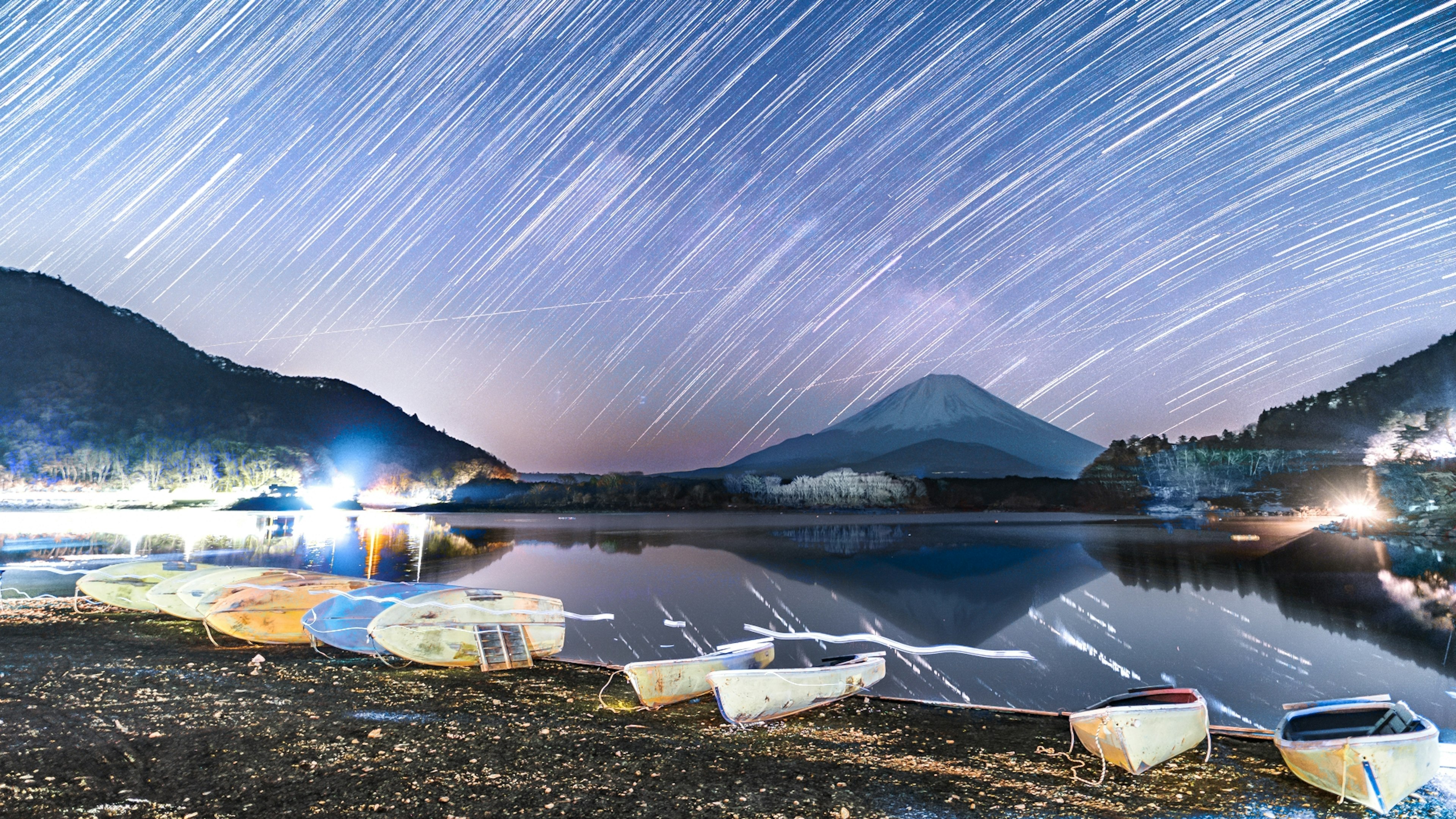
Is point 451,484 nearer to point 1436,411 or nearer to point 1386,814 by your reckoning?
point 1436,411

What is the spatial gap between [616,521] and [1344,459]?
92.6 meters

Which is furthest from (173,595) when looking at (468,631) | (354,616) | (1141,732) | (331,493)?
(331,493)

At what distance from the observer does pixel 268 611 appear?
576 inches

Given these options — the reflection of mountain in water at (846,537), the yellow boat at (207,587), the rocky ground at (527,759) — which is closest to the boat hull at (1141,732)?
the rocky ground at (527,759)

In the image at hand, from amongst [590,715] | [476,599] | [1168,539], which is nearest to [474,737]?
[590,715]

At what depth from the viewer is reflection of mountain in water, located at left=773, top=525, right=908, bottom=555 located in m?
54.6

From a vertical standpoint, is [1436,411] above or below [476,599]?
above

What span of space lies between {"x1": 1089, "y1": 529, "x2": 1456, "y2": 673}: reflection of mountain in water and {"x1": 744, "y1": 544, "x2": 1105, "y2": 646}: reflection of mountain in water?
336 cm

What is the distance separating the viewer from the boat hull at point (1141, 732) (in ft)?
25.8

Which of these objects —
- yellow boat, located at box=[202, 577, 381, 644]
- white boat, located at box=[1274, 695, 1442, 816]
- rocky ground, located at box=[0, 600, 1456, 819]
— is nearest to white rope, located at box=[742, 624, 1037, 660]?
rocky ground, located at box=[0, 600, 1456, 819]

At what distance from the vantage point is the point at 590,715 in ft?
32.5

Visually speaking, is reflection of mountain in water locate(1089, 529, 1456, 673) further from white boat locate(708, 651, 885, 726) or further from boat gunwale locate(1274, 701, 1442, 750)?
white boat locate(708, 651, 885, 726)

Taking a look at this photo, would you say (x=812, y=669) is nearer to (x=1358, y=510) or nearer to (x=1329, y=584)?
(x=1329, y=584)

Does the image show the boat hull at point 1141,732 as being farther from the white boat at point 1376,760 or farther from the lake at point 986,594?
the lake at point 986,594
